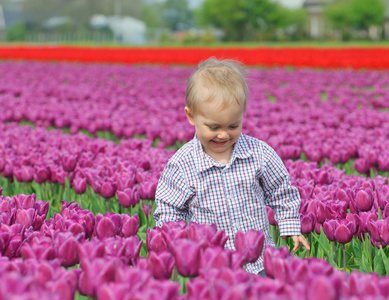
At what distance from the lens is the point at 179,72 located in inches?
711

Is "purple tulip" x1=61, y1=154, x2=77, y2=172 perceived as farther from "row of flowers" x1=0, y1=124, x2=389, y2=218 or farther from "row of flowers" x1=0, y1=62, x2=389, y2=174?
"row of flowers" x1=0, y1=62, x2=389, y2=174

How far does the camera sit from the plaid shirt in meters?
2.97

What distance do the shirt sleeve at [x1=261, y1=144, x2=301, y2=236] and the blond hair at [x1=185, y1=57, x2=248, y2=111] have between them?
1.28 ft

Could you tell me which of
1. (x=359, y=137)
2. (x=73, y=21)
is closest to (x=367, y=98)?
(x=359, y=137)

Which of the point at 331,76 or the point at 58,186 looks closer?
the point at 58,186

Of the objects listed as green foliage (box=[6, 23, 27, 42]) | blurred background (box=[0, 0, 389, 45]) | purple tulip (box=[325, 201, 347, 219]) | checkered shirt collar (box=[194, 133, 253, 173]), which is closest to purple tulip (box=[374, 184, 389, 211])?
purple tulip (box=[325, 201, 347, 219])

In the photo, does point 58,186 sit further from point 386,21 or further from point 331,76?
point 386,21

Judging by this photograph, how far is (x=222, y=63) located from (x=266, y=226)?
36.4 inches

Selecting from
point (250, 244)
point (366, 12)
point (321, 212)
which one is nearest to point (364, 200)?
point (321, 212)

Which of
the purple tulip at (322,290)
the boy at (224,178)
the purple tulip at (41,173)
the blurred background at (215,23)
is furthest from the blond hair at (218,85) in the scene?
the blurred background at (215,23)

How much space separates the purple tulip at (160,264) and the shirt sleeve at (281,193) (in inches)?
41.7

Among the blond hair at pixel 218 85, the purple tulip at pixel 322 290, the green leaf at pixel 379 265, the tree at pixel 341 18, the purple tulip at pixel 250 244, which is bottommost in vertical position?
the green leaf at pixel 379 265

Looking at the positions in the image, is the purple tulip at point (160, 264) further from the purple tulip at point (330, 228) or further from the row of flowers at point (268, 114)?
the row of flowers at point (268, 114)

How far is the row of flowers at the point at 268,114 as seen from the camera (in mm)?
5445
